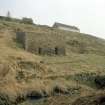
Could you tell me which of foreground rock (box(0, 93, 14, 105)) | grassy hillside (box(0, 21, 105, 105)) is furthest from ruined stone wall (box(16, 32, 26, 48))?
foreground rock (box(0, 93, 14, 105))

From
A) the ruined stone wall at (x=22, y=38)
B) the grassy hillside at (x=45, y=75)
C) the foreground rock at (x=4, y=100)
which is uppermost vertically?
the ruined stone wall at (x=22, y=38)

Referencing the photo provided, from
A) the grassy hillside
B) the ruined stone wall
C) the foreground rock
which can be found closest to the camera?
the foreground rock

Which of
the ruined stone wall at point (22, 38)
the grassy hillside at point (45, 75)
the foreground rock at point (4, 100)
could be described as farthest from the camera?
the ruined stone wall at point (22, 38)

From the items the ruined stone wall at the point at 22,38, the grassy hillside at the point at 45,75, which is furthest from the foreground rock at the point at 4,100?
the ruined stone wall at the point at 22,38

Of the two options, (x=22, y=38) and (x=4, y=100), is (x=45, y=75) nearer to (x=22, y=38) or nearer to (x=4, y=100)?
(x=4, y=100)

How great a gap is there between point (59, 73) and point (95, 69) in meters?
5.34

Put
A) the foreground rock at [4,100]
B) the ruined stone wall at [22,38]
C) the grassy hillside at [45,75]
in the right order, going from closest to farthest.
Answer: the foreground rock at [4,100] < the grassy hillside at [45,75] < the ruined stone wall at [22,38]

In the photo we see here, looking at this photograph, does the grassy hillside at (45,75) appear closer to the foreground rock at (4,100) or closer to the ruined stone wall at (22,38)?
the foreground rock at (4,100)

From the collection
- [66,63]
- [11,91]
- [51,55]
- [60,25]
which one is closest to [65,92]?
[11,91]

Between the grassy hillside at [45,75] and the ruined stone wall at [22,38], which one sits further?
the ruined stone wall at [22,38]

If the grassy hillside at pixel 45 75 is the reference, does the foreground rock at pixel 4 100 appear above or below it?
below

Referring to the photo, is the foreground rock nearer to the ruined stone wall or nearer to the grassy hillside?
the grassy hillside

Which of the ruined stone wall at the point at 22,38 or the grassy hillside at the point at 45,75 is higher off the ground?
the ruined stone wall at the point at 22,38

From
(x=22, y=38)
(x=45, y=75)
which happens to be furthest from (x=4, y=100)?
(x=22, y=38)
